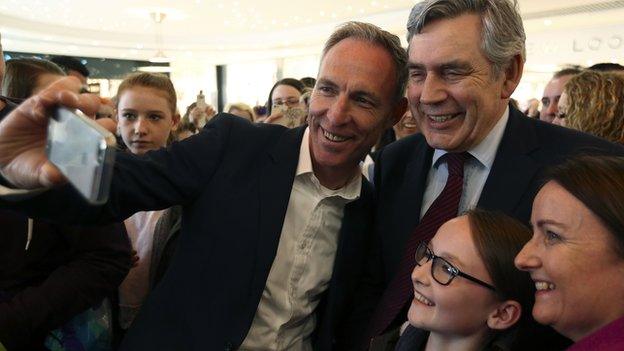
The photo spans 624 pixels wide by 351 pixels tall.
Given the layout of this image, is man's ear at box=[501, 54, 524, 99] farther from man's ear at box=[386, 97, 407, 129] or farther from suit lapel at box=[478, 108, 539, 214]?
man's ear at box=[386, 97, 407, 129]

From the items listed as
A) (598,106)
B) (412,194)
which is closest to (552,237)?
(412,194)

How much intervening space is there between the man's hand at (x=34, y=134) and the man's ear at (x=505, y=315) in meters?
0.98

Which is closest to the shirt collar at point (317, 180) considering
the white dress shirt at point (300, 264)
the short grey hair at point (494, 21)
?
the white dress shirt at point (300, 264)

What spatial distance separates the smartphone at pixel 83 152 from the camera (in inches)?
24.4

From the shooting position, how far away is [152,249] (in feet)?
5.63

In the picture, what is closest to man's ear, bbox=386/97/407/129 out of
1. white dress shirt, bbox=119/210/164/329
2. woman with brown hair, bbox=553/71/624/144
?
white dress shirt, bbox=119/210/164/329

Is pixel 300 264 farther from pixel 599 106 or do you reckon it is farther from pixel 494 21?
pixel 599 106

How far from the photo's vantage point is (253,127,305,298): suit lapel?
131 centimetres

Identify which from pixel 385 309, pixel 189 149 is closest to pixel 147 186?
pixel 189 149

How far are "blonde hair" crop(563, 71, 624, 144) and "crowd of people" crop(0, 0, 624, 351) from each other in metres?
0.89

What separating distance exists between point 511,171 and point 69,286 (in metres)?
1.24

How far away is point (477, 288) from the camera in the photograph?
117cm

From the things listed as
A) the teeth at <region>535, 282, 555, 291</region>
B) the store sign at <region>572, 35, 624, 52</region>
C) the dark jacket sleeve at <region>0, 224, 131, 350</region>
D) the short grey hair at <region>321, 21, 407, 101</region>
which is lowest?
the dark jacket sleeve at <region>0, 224, 131, 350</region>

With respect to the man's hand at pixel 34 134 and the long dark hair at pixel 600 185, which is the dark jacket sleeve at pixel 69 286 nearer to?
the man's hand at pixel 34 134
